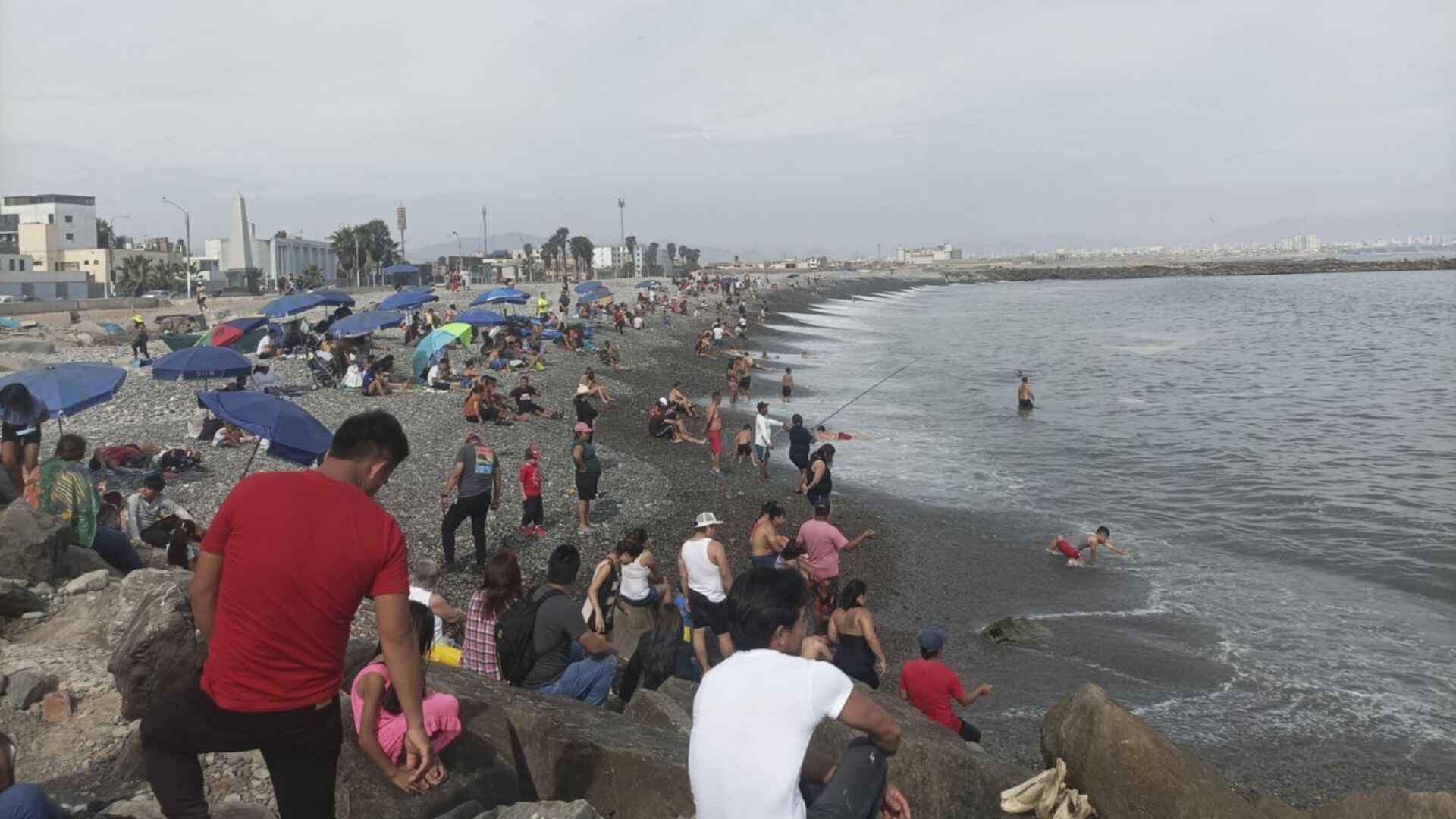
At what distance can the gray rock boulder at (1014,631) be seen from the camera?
11.0m

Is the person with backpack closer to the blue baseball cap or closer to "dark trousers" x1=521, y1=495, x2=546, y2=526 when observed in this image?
the blue baseball cap

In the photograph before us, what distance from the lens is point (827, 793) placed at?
10.5ft

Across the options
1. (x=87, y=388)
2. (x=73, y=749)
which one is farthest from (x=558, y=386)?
(x=73, y=749)

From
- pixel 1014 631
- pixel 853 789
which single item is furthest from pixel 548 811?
pixel 1014 631

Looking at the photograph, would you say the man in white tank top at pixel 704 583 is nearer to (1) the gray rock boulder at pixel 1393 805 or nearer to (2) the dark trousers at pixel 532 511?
(1) the gray rock boulder at pixel 1393 805

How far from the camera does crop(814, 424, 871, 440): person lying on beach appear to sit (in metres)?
22.6

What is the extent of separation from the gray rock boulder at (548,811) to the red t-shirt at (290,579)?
1.10 metres

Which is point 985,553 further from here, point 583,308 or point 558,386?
point 583,308

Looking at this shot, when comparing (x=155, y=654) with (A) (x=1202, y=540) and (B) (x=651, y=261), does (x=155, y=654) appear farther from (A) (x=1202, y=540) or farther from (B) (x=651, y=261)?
(B) (x=651, y=261)

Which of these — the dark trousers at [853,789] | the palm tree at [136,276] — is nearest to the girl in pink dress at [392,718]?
the dark trousers at [853,789]

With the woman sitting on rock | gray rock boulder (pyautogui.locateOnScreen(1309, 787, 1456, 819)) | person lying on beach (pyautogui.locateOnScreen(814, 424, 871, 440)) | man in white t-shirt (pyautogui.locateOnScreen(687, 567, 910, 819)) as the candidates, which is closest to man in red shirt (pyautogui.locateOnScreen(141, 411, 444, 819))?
man in white t-shirt (pyautogui.locateOnScreen(687, 567, 910, 819))

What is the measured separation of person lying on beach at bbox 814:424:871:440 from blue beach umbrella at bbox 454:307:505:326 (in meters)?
9.41

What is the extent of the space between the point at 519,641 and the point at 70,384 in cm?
917

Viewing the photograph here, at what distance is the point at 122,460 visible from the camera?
13.9 m
